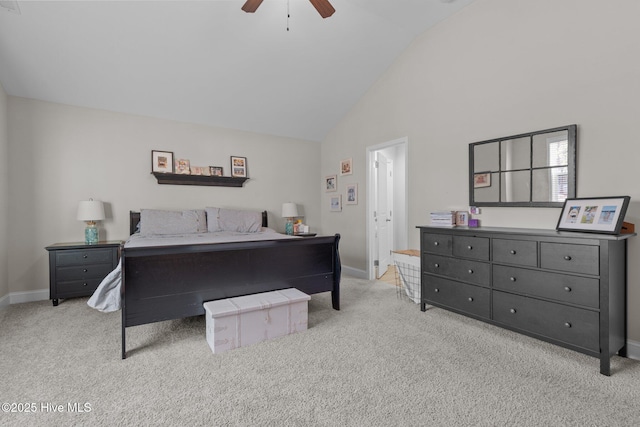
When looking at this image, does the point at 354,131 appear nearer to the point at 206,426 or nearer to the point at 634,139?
the point at 634,139

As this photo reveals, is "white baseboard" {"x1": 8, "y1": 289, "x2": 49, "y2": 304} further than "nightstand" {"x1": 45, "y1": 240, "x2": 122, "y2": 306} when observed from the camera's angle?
Yes

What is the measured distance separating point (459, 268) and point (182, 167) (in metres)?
3.84

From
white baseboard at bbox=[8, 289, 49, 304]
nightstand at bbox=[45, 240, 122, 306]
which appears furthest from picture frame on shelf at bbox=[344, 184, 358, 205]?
white baseboard at bbox=[8, 289, 49, 304]

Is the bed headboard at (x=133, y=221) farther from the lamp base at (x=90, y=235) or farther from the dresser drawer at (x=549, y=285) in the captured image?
the dresser drawer at (x=549, y=285)

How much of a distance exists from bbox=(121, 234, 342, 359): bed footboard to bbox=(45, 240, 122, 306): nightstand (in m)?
1.65

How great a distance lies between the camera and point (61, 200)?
3.72 m

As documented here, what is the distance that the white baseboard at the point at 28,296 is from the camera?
11.6 ft

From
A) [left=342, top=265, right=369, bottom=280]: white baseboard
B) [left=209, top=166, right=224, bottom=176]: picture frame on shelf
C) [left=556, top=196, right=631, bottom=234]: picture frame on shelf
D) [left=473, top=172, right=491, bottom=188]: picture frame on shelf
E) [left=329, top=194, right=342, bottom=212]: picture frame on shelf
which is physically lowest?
[left=342, top=265, right=369, bottom=280]: white baseboard

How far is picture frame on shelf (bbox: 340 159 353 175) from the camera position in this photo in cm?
487

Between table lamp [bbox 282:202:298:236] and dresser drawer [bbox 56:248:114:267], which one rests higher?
table lamp [bbox 282:202:298:236]

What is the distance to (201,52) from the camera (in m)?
3.39

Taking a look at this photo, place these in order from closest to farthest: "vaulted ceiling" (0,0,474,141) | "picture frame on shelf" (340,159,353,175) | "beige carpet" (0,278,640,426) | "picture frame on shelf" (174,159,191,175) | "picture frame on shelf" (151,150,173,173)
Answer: "beige carpet" (0,278,640,426)
"vaulted ceiling" (0,0,474,141)
"picture frame on shelf" (151,150,173,173)
"picture frame on shelf" (174,159,191,175)
"picture frame on shelf" (340,159,353,175)

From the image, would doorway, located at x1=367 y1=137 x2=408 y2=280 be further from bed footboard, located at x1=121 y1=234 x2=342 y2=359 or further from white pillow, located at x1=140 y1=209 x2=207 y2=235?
white pillow, located at x1=140 y1=209 x2=207 y2=235

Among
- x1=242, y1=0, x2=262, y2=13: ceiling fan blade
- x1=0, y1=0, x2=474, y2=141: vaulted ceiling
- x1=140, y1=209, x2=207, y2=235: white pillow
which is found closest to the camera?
x1=242, y1=0, x2=262, y2=13: ceiling fan blade
